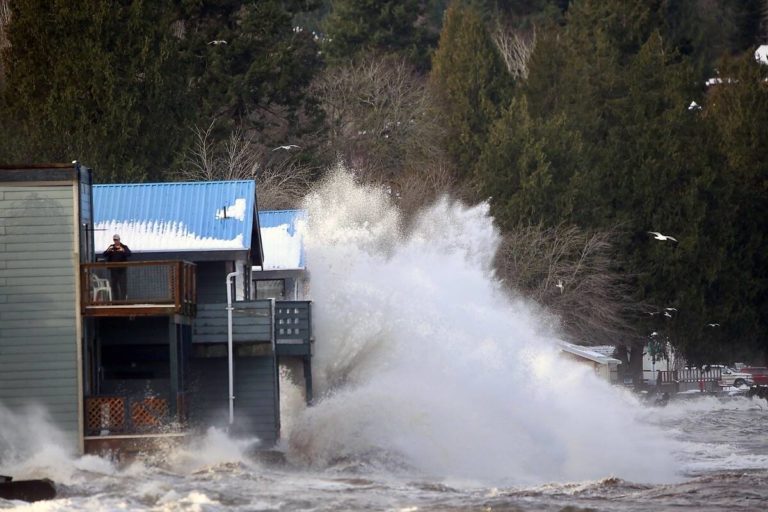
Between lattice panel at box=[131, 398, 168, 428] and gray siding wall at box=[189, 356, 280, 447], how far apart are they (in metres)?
3.94

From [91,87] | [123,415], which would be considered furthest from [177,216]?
[91,87]

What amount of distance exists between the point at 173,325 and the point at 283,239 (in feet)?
36.7

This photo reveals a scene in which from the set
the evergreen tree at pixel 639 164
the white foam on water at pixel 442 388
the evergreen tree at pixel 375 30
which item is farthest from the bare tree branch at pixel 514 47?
the white foam on water at pixel 442 388

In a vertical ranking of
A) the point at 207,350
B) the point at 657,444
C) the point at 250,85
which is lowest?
the point at 657,444

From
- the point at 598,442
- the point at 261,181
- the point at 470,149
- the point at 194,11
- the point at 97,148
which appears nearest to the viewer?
the point at 598,442

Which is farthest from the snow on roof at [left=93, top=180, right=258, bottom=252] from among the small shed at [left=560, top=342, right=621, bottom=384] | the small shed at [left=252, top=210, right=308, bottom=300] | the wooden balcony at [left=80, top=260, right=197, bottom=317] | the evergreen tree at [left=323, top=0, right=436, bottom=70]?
the evergreen tree at [left=323, top=0, right=436, bottom=70]

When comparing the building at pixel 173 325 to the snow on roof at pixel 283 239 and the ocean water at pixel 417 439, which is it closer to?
the ocean water at pixel 417 439

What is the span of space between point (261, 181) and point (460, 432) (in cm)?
2886

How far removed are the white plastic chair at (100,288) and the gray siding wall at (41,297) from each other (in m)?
0.39

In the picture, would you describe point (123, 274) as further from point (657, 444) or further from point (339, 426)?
point (657, 444)

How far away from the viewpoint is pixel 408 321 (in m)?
39.6

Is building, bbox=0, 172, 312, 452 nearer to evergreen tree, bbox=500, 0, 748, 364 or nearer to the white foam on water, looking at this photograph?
the white foam on water

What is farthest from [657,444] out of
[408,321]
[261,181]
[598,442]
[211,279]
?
[261,181]

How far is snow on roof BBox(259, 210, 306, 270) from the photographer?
43406 mm
